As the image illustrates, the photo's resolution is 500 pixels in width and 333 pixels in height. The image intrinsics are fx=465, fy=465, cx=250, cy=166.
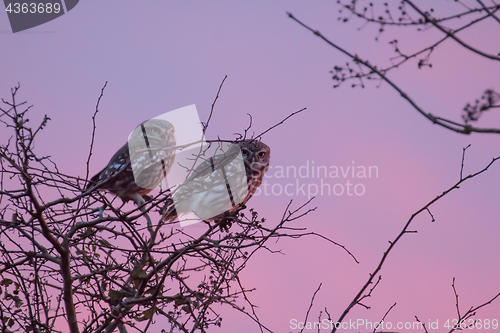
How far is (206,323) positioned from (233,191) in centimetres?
177

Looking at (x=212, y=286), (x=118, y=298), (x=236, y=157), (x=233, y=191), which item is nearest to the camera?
(x=118, y=298)

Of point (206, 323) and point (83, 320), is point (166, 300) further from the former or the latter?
point (83, 320)

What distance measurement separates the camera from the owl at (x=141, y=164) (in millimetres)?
6102

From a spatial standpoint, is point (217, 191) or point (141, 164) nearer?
point (217, 191)

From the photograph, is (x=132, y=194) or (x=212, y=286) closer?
(x=212, y=286)

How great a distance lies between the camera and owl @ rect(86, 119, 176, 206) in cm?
610

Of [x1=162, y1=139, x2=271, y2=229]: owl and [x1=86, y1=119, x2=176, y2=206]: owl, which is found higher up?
[x1=86, y1=119, x2=176, y2=206]: owl

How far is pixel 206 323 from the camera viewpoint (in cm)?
436

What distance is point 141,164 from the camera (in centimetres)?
629

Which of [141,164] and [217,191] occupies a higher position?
[141,164]

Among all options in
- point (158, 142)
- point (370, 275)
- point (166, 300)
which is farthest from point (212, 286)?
point (158, 142)

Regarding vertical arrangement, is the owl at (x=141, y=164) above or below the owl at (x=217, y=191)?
above

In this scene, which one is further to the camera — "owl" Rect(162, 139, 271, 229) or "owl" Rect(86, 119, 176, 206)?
"owl" Rect(86, 119, 176, 206)

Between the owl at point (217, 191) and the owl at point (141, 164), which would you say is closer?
the owl at point (217, 191)
